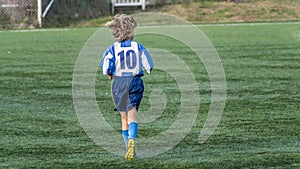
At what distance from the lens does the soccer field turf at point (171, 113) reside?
5309mm

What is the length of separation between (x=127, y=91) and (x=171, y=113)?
6.45 ft

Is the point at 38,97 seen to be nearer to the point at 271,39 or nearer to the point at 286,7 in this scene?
the point at 271,39

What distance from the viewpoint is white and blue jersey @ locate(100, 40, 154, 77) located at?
17.5 feet

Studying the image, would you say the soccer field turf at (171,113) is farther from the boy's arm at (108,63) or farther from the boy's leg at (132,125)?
the boy's arm at (108,63)

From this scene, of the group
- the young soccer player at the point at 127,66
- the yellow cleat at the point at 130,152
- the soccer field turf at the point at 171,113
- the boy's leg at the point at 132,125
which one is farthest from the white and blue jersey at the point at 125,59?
the soccer field turf at the point at 171,113

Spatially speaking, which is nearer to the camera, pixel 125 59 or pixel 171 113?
pixel 125 59

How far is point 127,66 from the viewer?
17.6 ft

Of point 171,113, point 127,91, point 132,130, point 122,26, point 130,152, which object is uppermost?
point 122,26

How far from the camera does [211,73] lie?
34.2 feet

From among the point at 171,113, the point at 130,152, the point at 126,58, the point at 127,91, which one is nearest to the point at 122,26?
the point at 126,58

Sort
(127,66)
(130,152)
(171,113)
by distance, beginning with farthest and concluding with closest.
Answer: (171,113), (127,66), (130,152)

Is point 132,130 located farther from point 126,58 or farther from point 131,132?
point 126,58

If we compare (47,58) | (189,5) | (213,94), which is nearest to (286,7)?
(189,5)

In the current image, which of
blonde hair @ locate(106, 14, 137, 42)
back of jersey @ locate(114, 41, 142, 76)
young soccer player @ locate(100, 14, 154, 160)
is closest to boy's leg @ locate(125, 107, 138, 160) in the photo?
young soccer player @ locate(100, 14, 154, 160)
